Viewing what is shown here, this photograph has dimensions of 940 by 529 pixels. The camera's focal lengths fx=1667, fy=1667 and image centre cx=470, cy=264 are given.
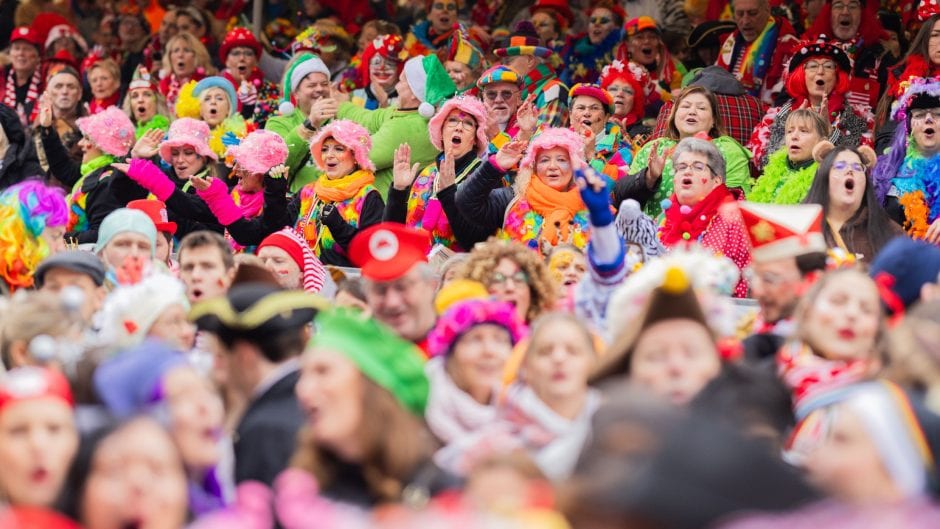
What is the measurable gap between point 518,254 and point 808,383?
5.87 ft

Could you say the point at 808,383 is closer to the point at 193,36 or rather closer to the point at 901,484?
the point at 901,484

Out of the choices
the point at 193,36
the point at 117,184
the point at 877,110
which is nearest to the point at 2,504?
the point at 117,184

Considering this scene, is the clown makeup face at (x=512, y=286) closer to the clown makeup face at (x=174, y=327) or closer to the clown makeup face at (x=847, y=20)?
the clown makeup face at (x=174, y=327)

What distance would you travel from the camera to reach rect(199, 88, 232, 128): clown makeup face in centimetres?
1081

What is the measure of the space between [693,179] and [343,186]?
2087 millimetres

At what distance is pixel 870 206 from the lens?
25.0 ft

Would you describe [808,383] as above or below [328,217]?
above

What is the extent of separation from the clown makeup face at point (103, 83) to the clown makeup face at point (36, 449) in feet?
26.4

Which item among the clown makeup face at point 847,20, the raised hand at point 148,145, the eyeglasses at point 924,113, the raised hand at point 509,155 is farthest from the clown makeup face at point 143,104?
the eyeglasses at point 924,113

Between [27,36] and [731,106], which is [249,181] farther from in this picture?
[27,36]

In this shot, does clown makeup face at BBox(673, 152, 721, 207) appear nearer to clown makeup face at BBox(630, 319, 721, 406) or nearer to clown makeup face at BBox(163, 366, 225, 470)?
clown makeup face at BBox(630, 319, 721, 406)

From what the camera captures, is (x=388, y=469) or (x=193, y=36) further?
(x=193, y=36)

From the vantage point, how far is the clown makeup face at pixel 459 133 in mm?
9031

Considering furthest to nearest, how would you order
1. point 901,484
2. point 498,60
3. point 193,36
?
point 193,36 → point 498,60 → point 901,484
